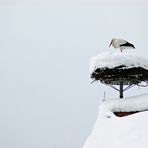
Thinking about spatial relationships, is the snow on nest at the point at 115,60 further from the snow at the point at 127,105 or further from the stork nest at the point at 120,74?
the snow at the point at 127,105

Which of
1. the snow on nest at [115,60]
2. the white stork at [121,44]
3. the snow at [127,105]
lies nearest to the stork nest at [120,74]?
the snow on nest at [115,60]

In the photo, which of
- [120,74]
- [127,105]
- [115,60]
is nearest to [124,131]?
[127,105]

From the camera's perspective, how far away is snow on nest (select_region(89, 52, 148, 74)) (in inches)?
300

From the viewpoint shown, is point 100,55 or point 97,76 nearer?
point 100,55

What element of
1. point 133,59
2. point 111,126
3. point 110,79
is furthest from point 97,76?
point 111,126

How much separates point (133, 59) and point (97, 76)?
0.96 m

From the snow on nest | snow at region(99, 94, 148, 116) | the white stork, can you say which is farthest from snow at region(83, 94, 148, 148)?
the white stork

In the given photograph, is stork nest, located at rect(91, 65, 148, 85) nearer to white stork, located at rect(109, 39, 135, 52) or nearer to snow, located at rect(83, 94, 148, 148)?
snow, located at rect(83, 94, 148, 148)

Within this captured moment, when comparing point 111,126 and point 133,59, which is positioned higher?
point 133,59

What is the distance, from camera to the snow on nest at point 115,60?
7609 millimetres

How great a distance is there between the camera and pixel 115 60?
7625mm

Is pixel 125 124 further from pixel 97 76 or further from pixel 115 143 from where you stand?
pixel 97 76

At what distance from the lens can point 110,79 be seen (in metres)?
8.34

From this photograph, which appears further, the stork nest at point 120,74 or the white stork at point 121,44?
the white stork at point 121,44
